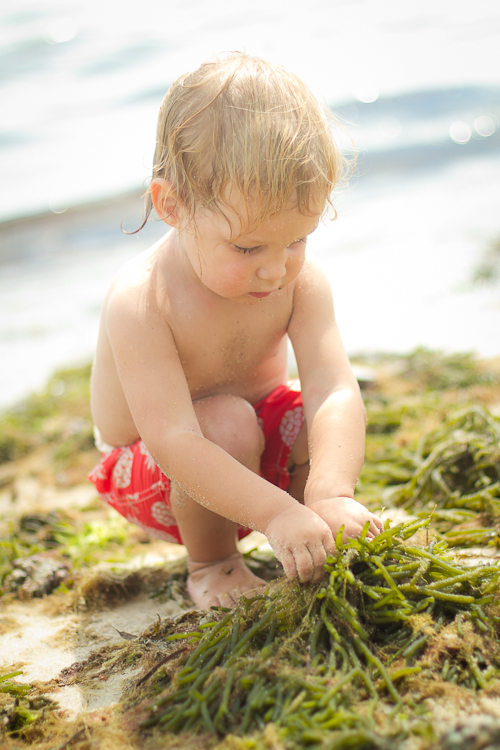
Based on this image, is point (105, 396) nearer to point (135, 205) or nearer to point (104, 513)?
point (104, 513)

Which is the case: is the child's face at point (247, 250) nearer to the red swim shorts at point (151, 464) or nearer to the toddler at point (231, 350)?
the toddler at point (231, 350)

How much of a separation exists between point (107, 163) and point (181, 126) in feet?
42.4

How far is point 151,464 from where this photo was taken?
95.7 inches

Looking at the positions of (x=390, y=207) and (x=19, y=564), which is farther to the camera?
(x=390, y=207)

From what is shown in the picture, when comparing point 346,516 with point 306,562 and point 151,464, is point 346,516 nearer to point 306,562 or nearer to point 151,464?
point 306,562

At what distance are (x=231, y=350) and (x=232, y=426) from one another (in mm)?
307

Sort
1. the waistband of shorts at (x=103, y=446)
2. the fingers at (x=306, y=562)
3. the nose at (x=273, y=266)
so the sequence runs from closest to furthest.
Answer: the fingers at (x=306, y=562) → the nose at (x=273, y=266) → the waistband of shorts at (x=103, y=446)

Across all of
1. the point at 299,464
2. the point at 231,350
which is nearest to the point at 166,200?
the point at 231,350

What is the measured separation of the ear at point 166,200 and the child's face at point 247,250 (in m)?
0.08

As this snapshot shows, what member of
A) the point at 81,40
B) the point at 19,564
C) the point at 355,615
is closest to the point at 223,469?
the point at 355,615

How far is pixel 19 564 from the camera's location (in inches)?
107

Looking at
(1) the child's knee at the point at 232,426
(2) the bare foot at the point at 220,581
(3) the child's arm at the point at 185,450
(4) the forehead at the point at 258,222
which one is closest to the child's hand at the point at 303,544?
(3) the child's arm at the point at 185,450

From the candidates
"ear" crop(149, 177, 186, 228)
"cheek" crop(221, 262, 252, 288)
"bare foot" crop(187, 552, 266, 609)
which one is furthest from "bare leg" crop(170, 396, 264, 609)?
"ear" crop(149, 177, 186, 228)

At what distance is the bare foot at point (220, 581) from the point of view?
2.22m
